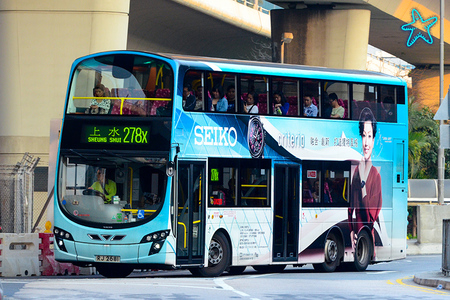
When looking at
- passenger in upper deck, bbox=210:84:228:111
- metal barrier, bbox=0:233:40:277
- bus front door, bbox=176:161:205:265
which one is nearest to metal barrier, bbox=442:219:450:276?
bus front door, bbox=176:161:205:265

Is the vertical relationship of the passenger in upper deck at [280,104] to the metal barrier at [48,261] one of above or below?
above

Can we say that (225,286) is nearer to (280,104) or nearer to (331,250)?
(280,104)

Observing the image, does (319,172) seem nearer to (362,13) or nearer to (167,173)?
(167,173)

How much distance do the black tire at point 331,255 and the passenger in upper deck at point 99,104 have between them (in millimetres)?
6255

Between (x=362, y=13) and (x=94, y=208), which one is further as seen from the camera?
(x=362, y=13)

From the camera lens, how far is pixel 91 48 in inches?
1078

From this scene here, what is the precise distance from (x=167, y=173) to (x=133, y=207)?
877 mm

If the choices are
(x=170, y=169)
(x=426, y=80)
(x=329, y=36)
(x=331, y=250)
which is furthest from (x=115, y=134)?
(x=426, y=80)

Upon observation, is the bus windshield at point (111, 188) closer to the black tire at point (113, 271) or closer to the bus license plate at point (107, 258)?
the bus license plate at point (107, 258)

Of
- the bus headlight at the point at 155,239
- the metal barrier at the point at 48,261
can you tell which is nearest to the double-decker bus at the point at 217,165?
the bus headlight at the point at 155,239

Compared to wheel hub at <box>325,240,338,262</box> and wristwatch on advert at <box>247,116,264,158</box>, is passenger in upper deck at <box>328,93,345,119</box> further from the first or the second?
wheel hub at <box>325,240,338,262</box>

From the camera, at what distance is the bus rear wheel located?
18234 mm

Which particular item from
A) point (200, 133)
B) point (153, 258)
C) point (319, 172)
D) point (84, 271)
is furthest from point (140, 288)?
point (319, 172)

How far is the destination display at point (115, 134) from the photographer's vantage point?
17.3 meters
